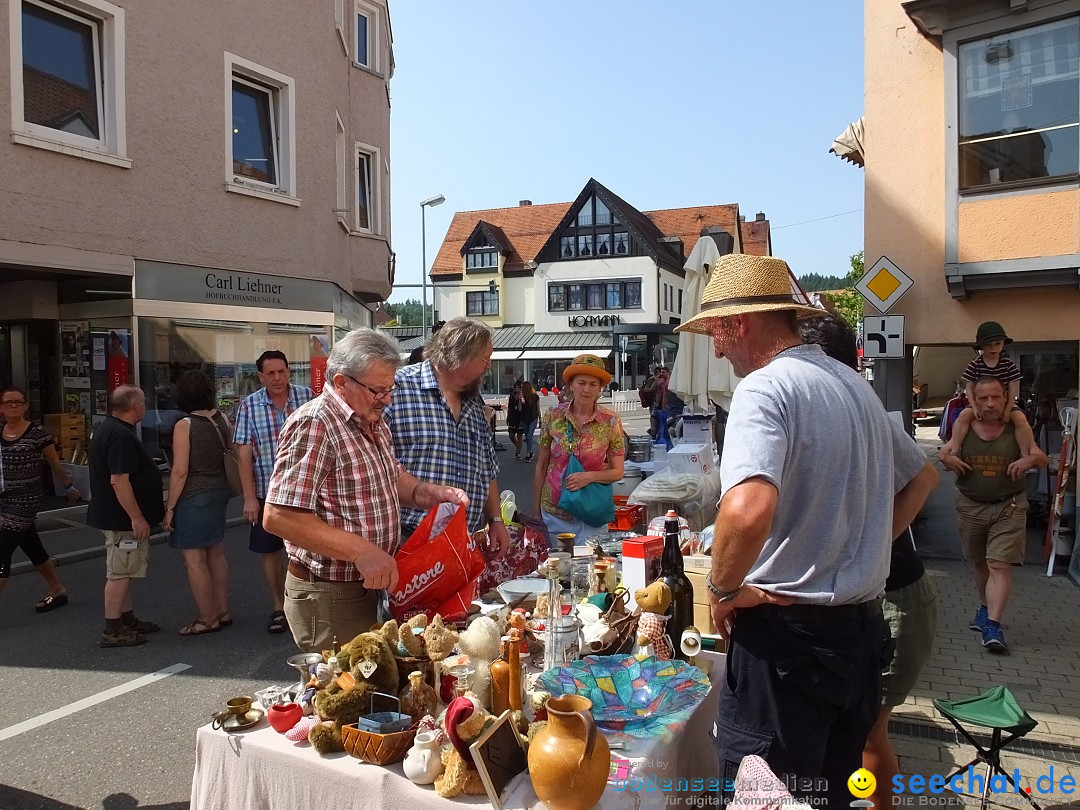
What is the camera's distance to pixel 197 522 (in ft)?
17.6

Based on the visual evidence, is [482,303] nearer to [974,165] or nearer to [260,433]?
[974,165]

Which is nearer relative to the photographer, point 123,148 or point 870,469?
point 870,469

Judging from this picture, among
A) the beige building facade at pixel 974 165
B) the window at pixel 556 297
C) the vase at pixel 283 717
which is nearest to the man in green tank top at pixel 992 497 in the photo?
the beige building facade at pixel 974 165

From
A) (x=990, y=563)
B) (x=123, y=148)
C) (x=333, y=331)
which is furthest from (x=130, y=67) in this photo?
(x=990, y=563)

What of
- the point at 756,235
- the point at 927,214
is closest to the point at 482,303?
the point at 756,235

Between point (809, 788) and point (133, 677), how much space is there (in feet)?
14.1

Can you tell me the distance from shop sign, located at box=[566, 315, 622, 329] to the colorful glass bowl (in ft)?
137

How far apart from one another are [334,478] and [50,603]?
493cm

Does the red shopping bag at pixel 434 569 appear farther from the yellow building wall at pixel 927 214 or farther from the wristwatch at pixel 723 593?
the yellow building wall at pixel 927 214

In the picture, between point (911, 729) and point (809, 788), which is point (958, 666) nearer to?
point (911, 729)

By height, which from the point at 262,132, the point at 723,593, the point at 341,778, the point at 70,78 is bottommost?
the point at 341,778

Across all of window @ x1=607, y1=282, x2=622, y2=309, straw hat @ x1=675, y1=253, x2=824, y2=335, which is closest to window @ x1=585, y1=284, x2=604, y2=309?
window @ x1=607, y1=282, x2=622, y2=309

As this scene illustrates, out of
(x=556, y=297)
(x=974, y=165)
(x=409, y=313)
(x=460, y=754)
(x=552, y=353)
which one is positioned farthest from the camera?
(x=409, y=313)

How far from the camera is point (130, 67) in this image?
964 centimetres
